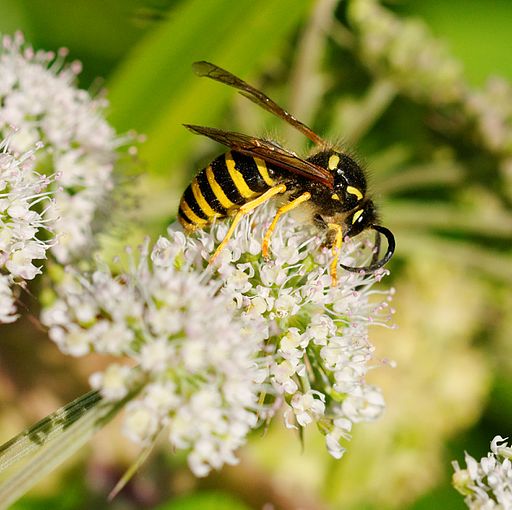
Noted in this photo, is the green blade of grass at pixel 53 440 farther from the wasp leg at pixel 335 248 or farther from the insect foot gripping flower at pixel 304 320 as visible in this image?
the wasp leg at pixel 335 248


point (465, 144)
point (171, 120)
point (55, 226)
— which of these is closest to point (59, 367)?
point (171, 120)

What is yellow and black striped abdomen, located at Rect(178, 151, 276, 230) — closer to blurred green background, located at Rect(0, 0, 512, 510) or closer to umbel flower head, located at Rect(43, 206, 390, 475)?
umbel flower head, located at Rect(43, 206, 390, 475)

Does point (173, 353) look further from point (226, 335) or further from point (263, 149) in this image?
point (263, 149)

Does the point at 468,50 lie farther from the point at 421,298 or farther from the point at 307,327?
the point at 307,327

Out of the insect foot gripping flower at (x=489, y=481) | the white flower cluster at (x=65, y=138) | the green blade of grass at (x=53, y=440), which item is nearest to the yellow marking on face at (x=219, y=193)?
the white flower cluster at (x=65, y=138)

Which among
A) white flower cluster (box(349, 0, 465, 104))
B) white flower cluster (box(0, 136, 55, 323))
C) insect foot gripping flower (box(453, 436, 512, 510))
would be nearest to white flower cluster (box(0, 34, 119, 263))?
white flower cluster (box(0, 136, 55, 323))
